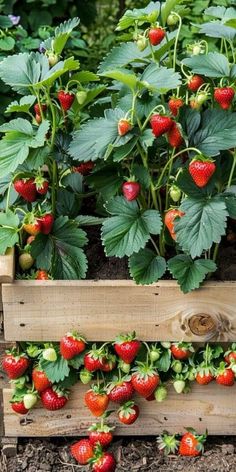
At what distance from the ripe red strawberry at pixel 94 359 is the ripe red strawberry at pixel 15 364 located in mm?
141

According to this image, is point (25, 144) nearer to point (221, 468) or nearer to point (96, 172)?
point (96, 172)

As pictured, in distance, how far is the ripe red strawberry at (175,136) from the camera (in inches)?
67.9

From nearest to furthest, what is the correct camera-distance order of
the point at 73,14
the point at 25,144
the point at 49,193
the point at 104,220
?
the point at 25,144, the point at 104,220, the point at 49,193, the point at 73,14

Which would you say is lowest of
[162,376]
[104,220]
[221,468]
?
[221,468]

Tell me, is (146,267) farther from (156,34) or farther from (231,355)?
(156,34)

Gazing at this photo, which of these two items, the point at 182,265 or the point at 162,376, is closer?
the point at 182,265

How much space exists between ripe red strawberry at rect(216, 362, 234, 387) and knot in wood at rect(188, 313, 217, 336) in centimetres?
8

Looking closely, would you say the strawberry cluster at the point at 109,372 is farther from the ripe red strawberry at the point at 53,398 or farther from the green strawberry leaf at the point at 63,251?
the green strawberry leaf at the point at 63,251

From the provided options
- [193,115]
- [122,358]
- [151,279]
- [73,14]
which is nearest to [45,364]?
[122,358]

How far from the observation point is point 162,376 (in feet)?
6.40

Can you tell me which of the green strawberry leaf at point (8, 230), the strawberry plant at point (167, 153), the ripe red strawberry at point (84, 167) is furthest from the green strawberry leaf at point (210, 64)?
the green strawberry leaf at point (8, 230)

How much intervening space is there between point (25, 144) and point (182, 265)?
16.3 inches

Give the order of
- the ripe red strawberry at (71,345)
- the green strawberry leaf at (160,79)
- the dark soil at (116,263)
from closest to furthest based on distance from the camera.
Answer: the green strawberry leaf at (160,79) → the ripe red strawberry at (71,345) → the dark soil at (116,263)

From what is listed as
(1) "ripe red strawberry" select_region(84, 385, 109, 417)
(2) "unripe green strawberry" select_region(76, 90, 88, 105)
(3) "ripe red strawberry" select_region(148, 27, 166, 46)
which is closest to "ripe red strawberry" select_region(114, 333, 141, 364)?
(1) "ripe red strawberry" select_region(84, 385, 109, 417)
